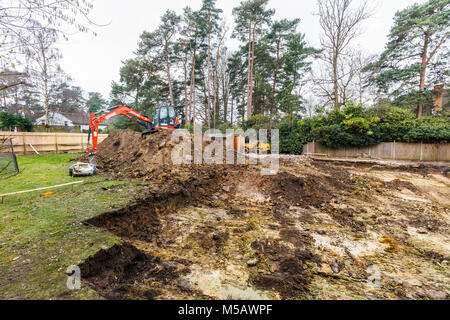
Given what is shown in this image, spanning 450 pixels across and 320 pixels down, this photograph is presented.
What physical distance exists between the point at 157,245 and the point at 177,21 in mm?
22881

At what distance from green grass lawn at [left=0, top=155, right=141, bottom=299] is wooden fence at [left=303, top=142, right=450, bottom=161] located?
1582cm

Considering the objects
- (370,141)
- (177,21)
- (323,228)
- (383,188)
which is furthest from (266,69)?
(323,228)

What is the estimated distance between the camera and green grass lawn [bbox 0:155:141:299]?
166cm

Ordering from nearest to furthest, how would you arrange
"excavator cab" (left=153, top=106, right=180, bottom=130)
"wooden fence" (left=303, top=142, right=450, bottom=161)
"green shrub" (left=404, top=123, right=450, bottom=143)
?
"excavator cab" (left=153, top=106, right=180, bottom=130) < "green shrub" (left=404, top=123, right=450, bottom=143) < "wooden fence" (left=303, top=142, right=450, bottom=161)

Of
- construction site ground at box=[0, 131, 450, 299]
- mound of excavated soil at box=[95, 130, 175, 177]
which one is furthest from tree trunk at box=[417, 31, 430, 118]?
mound of excavated soil at box=[95, 130, 175, 177]

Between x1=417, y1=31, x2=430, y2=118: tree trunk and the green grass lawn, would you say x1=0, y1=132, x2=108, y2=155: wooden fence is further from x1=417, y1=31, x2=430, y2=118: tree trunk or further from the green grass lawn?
x1=417, y1=31, x2=430, y2=118: tree trunk

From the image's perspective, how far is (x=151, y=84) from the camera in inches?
845

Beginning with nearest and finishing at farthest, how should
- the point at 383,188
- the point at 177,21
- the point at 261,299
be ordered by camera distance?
1. the point at 261,299
2. the point at 383,188
3. the point at 177,21

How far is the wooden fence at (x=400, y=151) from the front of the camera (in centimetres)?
1224

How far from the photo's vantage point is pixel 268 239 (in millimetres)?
3273

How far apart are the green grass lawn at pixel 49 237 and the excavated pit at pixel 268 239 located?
0.77 ft

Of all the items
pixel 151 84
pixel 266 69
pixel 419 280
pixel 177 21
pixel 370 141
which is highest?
pixel 177 21
